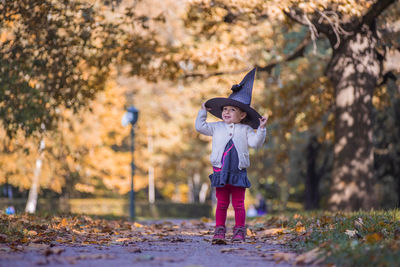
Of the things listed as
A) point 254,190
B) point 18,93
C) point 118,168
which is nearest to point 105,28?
point 18,93

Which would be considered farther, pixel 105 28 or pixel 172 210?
pixel 172 210

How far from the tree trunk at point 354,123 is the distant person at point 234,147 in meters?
5.81

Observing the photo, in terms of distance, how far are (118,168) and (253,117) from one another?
2117cm

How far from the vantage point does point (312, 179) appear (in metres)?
25.5

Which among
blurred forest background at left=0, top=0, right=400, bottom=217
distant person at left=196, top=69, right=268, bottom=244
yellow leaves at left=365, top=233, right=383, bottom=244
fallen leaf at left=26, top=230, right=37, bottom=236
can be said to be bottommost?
fallen leaf at left=26, top=230, right=37, bottom=236

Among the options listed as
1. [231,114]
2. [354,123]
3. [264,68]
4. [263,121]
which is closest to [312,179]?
[264,68]

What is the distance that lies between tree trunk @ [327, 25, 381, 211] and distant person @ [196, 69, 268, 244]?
5.81 meters

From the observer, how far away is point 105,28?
11.3m

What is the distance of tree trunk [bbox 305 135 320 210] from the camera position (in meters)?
24.9

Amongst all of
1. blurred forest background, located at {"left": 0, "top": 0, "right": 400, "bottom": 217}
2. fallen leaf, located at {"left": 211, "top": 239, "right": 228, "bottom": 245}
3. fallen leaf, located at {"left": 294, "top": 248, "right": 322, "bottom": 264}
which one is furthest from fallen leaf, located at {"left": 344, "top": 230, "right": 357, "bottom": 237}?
blurred forest background, located at {"left": 0, "top": 0, "right": 400, "bottom": 217}

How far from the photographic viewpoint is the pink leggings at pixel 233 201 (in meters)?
6.52

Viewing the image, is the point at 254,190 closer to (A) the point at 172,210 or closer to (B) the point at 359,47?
(A) the point at 172,210

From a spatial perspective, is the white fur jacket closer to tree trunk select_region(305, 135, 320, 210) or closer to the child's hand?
the child's hand

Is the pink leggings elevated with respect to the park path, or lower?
elevated
